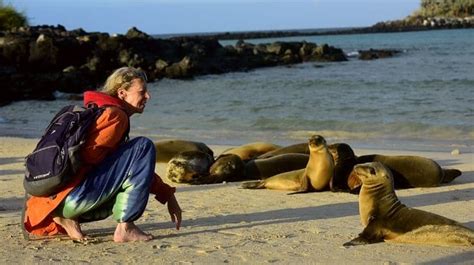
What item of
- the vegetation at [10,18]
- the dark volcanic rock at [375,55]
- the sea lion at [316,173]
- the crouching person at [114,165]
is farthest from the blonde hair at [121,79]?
the dark volcanic rock at [375,55]

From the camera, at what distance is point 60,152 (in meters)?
4.21

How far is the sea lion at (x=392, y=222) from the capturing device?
452 centimetres

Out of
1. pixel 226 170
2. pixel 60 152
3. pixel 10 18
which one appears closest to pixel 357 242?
pixel 60 152

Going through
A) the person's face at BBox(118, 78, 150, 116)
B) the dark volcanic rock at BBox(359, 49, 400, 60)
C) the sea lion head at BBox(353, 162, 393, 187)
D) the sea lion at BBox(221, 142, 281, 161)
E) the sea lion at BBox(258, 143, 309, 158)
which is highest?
the person's face at BBox(118, 78, 150, 116)

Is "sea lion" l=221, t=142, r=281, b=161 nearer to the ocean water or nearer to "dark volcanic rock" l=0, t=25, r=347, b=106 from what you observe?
the ocean water

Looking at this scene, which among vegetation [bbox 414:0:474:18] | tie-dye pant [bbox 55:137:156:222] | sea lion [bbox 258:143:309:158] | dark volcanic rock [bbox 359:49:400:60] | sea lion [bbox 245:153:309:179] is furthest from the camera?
vegetation [bbox 414:0:474:18]

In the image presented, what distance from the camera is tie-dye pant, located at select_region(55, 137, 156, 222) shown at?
4.37 metres

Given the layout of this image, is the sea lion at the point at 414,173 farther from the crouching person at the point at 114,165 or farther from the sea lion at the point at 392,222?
the crouching person at the point at 114,165

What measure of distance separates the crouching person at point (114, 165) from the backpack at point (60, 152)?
2.2 inches

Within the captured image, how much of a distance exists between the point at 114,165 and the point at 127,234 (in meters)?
0.46

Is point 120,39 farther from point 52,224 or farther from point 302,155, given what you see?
point 52,224

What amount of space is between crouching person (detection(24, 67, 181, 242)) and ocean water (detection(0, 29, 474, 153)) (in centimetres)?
717

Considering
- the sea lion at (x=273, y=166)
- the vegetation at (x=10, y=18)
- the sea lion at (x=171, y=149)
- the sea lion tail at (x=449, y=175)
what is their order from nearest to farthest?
1. the sea lion tail at (x=449, y=175)
2. the sea lion at (x=273, y=166)
3. the sea lion at (x=171, y=149)
4. the vegetation at (x=10, y=18)

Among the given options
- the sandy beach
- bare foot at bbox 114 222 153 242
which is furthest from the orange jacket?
bare foot at bbox 114 222 153 242
